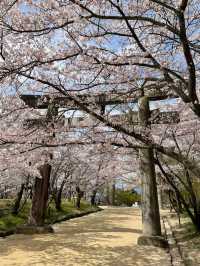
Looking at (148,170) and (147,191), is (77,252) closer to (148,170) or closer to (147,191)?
(147,191)

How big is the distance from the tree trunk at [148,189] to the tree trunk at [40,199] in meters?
4.52

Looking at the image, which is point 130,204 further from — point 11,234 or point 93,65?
point 93,65

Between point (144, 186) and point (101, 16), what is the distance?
23.6 ft

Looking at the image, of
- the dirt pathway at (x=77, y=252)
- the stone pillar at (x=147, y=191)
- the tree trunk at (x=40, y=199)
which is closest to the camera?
the dirt pathway at (x=77, y=252)

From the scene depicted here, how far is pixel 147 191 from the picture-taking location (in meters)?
11.2

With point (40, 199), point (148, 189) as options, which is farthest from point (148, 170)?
point (40, 199)

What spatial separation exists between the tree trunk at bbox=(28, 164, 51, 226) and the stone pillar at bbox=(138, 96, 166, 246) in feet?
14.8

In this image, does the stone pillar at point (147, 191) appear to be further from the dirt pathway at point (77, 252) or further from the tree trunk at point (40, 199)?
the tree trunk at point (40, 199)

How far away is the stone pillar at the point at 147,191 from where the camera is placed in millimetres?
10734

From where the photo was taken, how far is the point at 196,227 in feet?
38.8

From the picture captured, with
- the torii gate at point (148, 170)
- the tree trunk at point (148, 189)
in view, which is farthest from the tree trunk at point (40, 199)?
the tree trunk at point (148, 189)

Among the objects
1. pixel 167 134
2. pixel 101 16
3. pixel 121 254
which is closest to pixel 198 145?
pixel 167 134

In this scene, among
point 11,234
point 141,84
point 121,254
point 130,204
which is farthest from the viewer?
point 130,204

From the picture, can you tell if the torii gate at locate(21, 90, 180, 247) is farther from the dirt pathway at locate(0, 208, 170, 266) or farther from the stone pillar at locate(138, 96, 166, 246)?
the dirt pathway at locate(0, 208, 170, 266)
